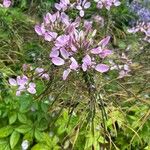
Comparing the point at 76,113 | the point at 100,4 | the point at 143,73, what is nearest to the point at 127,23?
the point at 100,4

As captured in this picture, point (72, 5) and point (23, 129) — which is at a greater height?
point (72, 5)

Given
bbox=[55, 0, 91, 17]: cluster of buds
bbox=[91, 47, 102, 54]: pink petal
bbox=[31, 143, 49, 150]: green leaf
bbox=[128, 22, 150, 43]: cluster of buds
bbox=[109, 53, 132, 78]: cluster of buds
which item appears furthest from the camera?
bbox=[128, 22, 150, 43]: cluster of buds

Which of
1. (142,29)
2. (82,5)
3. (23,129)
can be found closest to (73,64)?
(23,129)

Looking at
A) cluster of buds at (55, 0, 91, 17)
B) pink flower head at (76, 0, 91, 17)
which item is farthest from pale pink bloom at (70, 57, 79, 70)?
pink flower head at (76, 0, 91, 17)

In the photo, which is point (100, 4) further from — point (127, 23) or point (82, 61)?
point (82, 61)

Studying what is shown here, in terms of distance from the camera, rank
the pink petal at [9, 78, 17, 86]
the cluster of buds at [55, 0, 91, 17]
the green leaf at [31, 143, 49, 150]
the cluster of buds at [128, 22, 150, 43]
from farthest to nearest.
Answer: the cluster of buds at [128, 22, 150, 43]
the cluster of buds at [55, 0, 91, 17]
the pink petal at [9, 78, 17, 86]
the green leaf at [31, 143, 49, 150]

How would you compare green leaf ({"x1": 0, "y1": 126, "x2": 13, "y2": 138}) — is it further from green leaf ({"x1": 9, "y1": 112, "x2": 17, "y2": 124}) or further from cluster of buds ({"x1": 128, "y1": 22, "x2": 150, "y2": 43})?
cluster of buds ({"x1": 128, "y1": 22, "x2": 150, "y2": 43})

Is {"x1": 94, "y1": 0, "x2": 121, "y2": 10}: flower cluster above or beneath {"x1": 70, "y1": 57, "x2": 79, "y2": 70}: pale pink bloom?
beneath

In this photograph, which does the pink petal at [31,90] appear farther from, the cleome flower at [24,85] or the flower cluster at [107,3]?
the flower cluster at [107,3]

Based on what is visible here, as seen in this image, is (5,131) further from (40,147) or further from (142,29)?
(142,29)

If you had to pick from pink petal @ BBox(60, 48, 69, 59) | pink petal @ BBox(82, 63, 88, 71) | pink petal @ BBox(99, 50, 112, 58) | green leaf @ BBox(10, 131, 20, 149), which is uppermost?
pink petal @ BBox(60, 48, 69, 59)

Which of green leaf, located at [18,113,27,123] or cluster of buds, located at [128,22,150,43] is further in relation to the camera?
cluster of buds, located at [128,22,150,43]

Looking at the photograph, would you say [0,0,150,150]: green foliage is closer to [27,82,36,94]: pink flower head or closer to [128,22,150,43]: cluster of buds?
[27,82,36,94]: pink flower head
